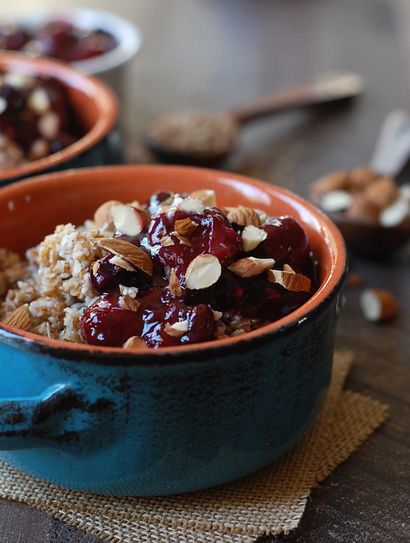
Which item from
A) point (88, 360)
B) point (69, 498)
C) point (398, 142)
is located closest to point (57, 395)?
point (88, 360)

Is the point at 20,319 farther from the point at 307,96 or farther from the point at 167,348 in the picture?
the point at 307,96

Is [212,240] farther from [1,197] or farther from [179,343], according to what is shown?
[1,197]

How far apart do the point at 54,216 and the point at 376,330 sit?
389 mm

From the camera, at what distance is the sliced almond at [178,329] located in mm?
603

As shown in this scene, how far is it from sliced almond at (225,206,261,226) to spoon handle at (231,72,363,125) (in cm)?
72

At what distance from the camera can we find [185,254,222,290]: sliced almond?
630mm

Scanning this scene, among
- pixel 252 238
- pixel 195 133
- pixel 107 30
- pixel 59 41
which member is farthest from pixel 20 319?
pixel 107 30

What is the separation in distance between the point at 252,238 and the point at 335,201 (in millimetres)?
439

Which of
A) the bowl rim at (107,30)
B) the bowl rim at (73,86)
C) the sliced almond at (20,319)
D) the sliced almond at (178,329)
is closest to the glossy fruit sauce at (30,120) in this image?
the bowl rim at (73,86)

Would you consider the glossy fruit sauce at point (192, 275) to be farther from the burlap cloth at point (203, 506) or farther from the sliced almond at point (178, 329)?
the burlap cloth at point (203, 506)

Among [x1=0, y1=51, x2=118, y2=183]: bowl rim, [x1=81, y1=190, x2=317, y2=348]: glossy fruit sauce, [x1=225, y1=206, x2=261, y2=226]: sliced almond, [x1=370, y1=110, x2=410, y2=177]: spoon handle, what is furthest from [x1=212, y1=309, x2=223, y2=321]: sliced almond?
[x1=370, y1=110, x2=410, y2=177]: spoon handle

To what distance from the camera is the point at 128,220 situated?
27.5 inches

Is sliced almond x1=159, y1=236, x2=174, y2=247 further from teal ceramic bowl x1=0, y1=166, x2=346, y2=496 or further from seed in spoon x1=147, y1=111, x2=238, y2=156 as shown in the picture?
seed in spoon x1=147, y1=111, x2=238, y2=156

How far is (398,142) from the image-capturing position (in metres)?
1.26
